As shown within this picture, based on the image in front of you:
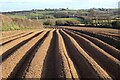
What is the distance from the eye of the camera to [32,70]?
46.1 feet

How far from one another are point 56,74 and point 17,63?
354 centimetres

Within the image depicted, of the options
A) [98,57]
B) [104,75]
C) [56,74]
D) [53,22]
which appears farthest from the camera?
[53,22]

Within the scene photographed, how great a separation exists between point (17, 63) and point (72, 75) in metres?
4.56

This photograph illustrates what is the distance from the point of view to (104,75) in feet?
41.7

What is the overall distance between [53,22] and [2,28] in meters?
57.5

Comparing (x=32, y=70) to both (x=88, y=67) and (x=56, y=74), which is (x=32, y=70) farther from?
(x=88, y=67)

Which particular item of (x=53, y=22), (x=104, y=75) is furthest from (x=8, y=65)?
(x=53, y=22)

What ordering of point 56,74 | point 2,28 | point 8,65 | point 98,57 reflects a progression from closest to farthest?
point 56,74 < point 8,65 < point 98,57 < point 2,28

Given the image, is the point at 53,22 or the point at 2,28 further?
the point at 53,22

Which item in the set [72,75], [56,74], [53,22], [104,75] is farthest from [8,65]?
[53,22]

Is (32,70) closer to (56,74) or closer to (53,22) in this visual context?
(56,74)

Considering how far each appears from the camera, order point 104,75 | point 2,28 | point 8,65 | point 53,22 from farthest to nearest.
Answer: point 53,22 < point 2,28 < point 8,65 < point 104,75

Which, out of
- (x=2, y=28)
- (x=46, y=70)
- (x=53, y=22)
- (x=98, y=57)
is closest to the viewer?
(x=46, y=70)

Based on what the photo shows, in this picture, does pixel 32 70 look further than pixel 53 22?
No
